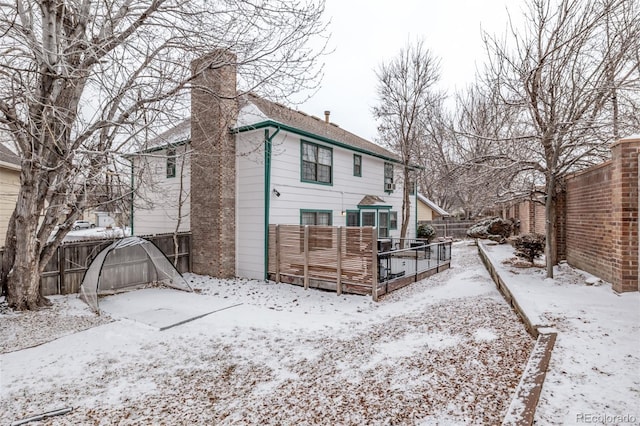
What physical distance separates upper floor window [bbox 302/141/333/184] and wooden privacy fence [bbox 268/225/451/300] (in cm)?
281

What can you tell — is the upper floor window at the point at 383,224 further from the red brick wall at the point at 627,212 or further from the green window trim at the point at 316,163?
the red brick wall at the point at 627,212

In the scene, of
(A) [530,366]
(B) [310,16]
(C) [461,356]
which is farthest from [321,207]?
(A) [530,366]

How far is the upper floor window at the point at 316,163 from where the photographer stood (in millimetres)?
11820

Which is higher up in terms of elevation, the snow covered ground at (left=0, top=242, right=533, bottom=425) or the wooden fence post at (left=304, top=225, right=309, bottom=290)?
the wooden fence post at (left=304, top=225, right=309, bottom=290)

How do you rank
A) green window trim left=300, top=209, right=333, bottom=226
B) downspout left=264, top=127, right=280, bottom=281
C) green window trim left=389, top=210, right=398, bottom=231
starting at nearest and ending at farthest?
1. downspout left=264, top=127, right=280, bottom=281
2. green window trim left=300, top=209, right=333, bottom=226
3. green window trim left=389, top=210, right=398, bottom=231

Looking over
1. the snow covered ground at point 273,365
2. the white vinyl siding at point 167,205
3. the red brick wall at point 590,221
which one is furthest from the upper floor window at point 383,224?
the white vinyl siding at point 167,205

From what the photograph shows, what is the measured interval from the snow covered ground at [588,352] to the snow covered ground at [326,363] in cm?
2

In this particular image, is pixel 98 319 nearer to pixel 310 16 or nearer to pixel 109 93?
pixel 109 93

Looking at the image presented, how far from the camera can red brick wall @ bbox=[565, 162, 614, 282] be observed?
6.33 m

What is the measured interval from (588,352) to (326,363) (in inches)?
124

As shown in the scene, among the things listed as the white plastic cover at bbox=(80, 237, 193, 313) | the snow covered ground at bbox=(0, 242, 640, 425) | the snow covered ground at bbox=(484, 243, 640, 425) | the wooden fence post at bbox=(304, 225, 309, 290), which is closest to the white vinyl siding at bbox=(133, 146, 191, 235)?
the white plastic cover at bbox=(80, 237, 193, 313)

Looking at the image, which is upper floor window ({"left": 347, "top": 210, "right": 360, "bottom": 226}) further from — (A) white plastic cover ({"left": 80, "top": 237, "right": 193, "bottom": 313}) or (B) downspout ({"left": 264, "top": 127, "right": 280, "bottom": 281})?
(A) white plastic cover ({"left": 80, "top": 237, "right": 193, "bottom": 313})

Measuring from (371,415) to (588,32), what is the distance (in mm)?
8533

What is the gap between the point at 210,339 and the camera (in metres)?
5.74
